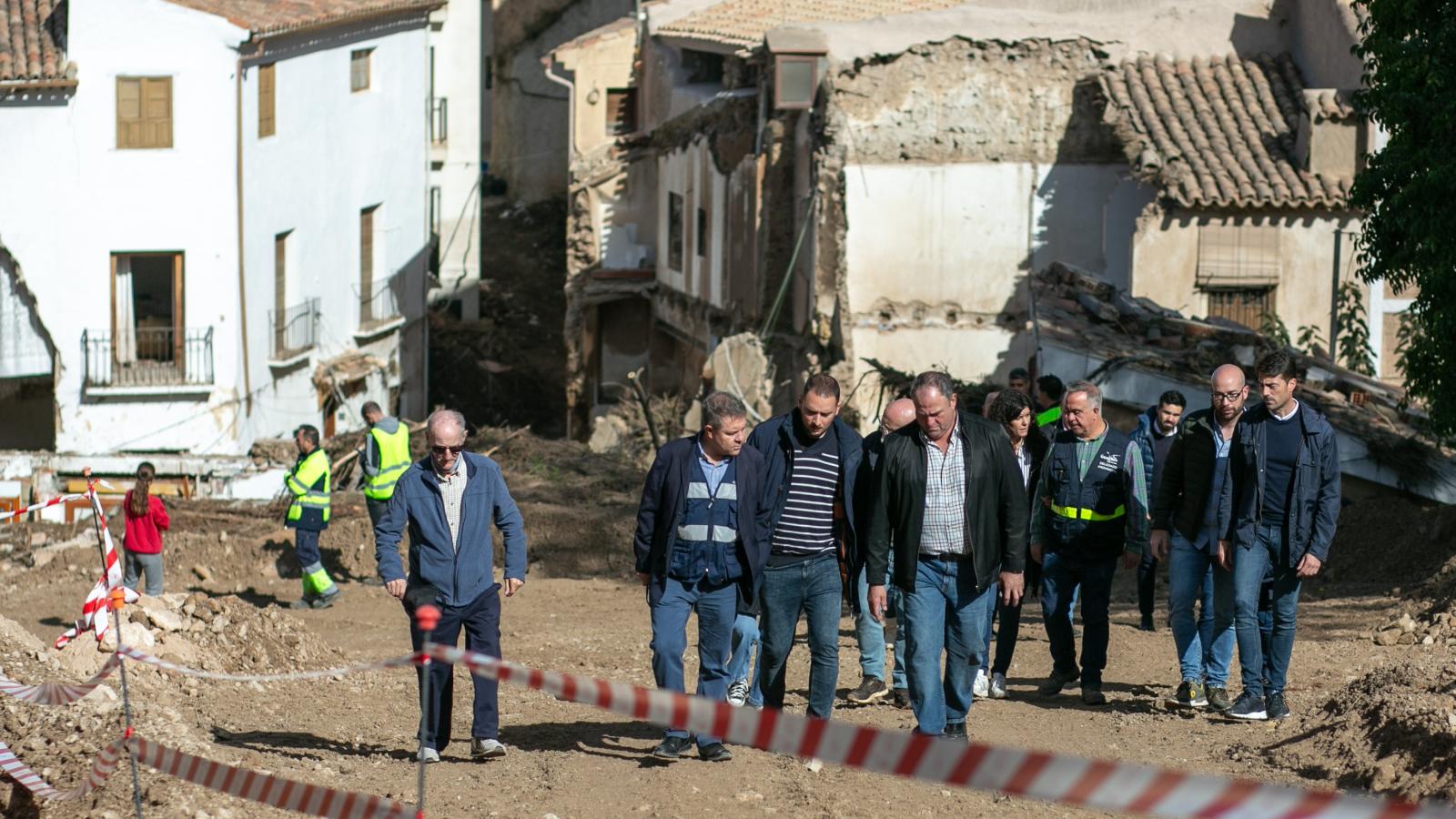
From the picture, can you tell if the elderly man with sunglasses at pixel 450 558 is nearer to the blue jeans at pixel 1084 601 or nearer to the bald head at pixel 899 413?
the bald head at pixel 899 413

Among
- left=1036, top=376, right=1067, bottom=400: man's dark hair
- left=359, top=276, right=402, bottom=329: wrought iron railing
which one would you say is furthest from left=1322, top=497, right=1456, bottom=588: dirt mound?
left=359, top=276, right=402, bottom=329: wrought iron railing

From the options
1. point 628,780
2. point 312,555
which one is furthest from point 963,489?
point 312,555

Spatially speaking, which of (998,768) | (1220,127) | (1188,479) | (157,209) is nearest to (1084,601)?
(1188,479)

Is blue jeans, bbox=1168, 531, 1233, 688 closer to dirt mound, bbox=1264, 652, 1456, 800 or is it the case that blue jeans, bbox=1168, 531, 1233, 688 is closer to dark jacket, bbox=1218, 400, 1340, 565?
dark jacket, bbox=1218, 400, 1340, 565

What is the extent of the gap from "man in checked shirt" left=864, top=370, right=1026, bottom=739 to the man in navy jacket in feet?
1.94

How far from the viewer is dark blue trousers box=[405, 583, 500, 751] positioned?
8.20 meters

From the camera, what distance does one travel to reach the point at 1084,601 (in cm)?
949

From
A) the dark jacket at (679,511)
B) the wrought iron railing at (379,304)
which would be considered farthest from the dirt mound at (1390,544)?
the wrought iron railing at (379,304)

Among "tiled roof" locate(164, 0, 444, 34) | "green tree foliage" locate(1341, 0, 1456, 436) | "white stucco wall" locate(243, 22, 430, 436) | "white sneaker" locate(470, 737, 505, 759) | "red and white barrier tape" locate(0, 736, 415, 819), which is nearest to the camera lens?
"red and white barrier tape" locate(0, 736, 415, 819)

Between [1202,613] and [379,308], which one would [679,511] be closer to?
[1202,613]

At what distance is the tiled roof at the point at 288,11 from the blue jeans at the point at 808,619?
20.3 m

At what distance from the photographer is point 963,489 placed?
791 cm

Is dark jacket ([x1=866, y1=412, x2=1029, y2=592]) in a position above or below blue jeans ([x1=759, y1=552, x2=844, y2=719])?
above

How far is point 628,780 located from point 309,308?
74.4 feet
